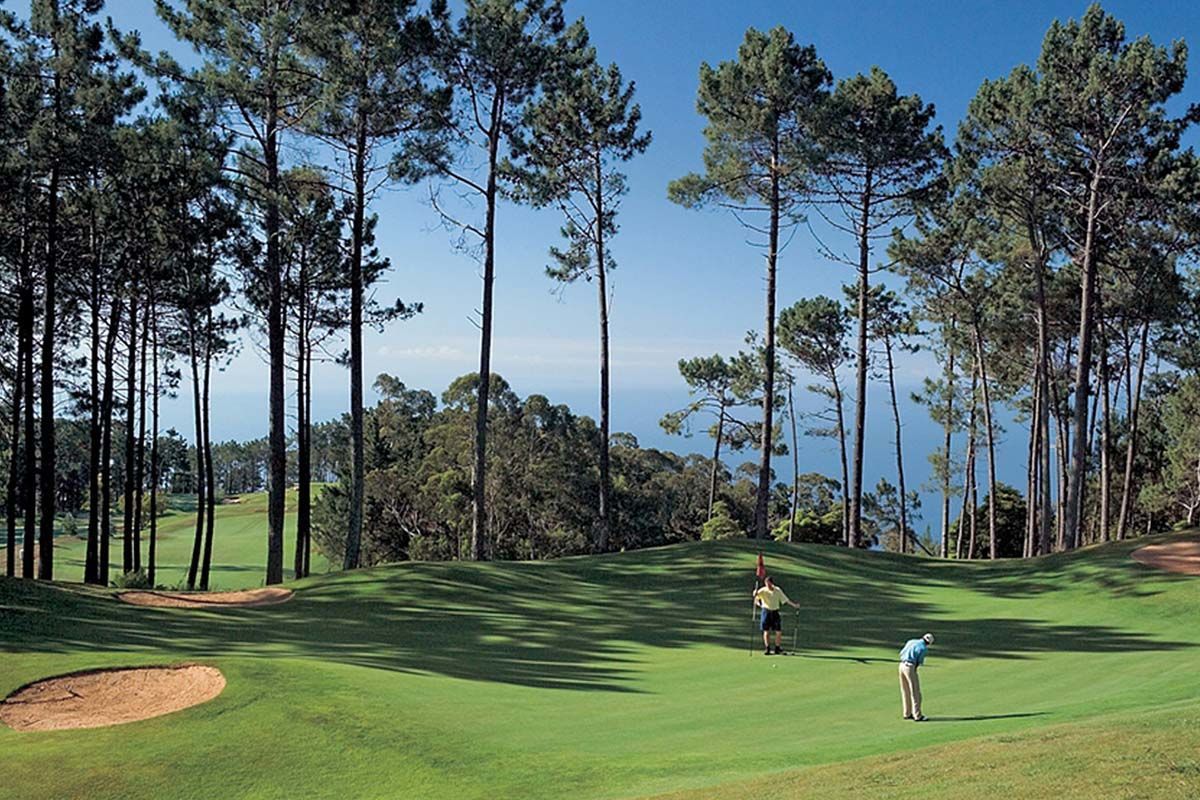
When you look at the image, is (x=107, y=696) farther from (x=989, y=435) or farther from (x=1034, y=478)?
(x=989, y=435)

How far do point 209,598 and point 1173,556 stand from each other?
2399 cm

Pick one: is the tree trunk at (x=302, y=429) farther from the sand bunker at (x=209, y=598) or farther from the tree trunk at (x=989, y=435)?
the tree trunk at (x=989, y=435)

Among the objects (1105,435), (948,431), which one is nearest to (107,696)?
(1105,435)

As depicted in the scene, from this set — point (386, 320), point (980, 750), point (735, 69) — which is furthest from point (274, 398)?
point (980, 750)

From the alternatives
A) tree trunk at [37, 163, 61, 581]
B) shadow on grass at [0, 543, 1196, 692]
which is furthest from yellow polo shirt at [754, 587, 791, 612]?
tree trunk at [37, 163, 61, 581]

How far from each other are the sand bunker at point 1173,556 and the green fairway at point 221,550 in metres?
33.6

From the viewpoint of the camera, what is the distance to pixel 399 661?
14.7m

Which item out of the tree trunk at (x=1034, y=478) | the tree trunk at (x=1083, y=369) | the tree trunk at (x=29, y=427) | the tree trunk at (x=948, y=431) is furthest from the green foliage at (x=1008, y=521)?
the tree trunk at (x=29, y=427)

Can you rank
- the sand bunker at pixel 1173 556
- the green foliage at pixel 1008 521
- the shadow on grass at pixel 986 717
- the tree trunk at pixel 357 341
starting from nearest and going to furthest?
the shadow on grass at pixel 986 717, the sand bunker at pixel 1173 556, the tree trunk at pixel 357 341, the green foliage at pixel 1008 521

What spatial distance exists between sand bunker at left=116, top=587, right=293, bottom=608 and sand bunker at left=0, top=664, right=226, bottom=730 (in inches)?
273

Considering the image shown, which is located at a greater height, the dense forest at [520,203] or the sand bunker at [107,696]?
the dense forest at [520,203]

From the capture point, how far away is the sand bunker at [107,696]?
418 inches

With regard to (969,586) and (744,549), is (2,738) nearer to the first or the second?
(744,549)

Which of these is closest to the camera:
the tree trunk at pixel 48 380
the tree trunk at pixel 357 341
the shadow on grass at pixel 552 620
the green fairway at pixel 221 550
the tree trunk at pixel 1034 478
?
the shadow on grass at pixel 552 620
